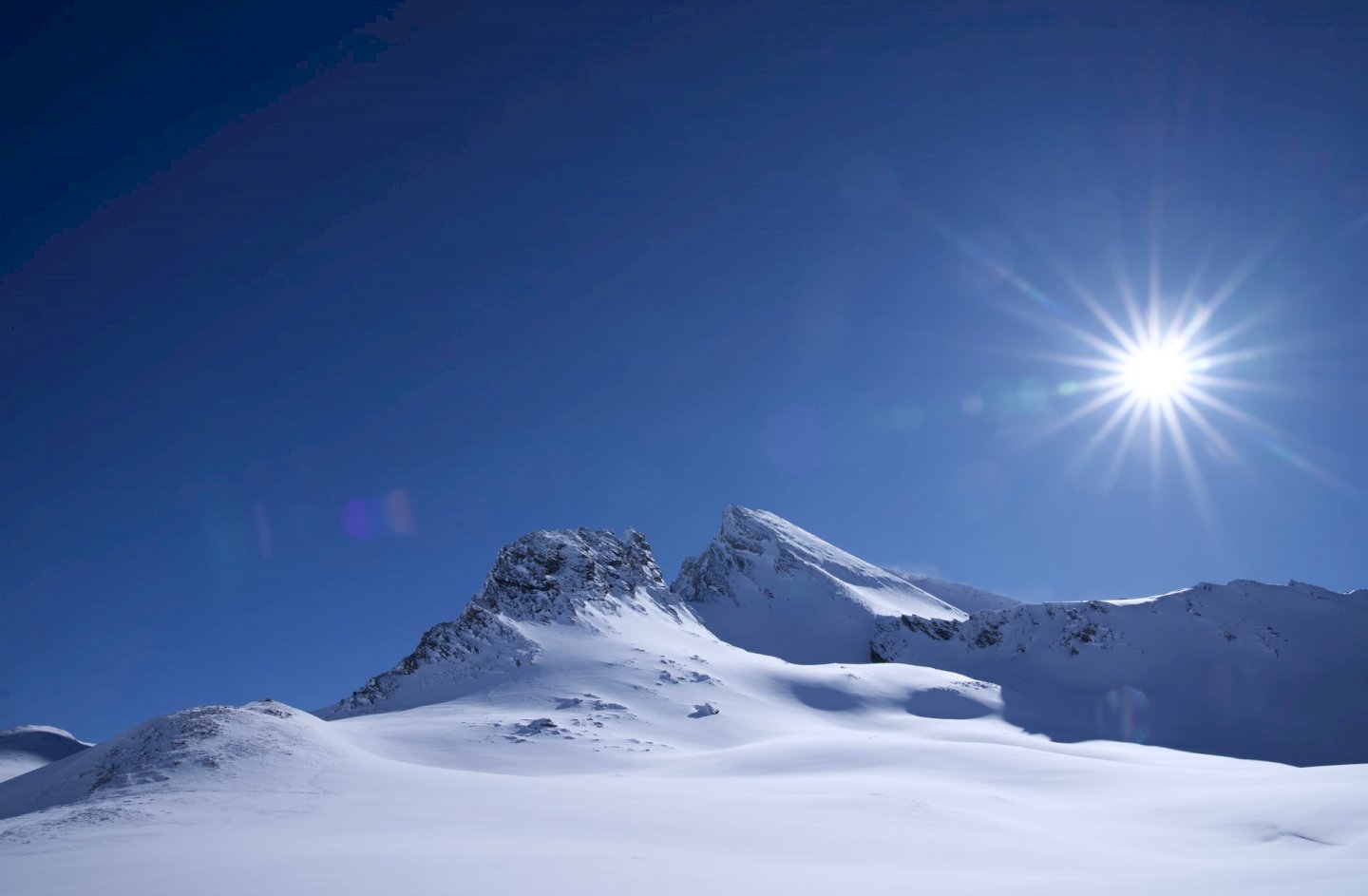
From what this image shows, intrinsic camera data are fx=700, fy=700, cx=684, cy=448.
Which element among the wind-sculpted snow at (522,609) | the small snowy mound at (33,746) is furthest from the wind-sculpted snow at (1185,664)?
the small snowy mound at (33,746)

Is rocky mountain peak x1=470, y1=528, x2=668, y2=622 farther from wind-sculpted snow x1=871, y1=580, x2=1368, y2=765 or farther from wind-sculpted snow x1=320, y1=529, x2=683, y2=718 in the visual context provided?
wind-sculpted snow x1=871, y1=580, x2=1368, y2=765

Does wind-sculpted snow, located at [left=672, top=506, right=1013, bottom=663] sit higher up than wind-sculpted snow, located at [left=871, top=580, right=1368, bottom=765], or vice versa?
wind-sculpted snow, located at [left=672, top=506, right=1013, bottom=663]

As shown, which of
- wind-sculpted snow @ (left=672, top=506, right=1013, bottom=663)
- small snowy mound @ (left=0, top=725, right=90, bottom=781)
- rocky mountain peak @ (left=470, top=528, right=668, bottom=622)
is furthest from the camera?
wind-sculpted snow @ (left=672, top=506, right=1013, bottom=663)

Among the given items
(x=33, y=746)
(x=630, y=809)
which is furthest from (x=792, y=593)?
(x=33, y=746)

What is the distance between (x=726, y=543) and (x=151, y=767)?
108m

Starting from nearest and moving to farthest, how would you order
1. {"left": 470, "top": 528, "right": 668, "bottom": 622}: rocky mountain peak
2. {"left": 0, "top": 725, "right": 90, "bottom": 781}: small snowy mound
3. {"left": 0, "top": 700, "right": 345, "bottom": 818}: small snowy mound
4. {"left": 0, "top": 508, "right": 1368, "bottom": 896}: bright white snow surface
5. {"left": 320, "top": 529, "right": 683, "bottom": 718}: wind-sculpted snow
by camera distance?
{"left": 0, "top": 508, "right": 1368, "bottom": 896}: bright white snow surface, {"left": 0, "top": 700, "right": 345, "bottom": 818}: small snowy mound, {"left": 320, "top": 529, "right": 683, "bottom": 718}: wind-sculpted snow, {"left": 470, "top": 528, "right": 668, "bottom": 622}: rocky mountain peak, {"left": 0, "top": 725, "right": 90, "bottom": 781}: small snowy mound

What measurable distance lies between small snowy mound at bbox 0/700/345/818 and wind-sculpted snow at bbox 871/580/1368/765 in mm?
56037

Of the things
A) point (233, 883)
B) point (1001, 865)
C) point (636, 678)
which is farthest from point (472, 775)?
point (636, 678)

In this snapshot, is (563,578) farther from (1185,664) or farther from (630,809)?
(1185,664)

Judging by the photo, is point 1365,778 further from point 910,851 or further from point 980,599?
point 980,599

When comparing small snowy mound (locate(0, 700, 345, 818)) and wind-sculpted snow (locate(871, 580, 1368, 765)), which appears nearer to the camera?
small snowy mound (locate(0, 700, 345, 818))

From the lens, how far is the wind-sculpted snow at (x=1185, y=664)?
6731 cm

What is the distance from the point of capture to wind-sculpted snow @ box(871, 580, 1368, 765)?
67312 mm

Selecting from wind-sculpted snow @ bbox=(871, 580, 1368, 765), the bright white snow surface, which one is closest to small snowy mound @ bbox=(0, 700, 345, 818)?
the bright white snow surface
